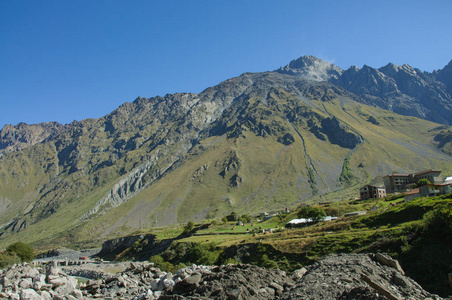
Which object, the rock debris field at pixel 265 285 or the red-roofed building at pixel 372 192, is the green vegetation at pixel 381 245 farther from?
the red-roofed building at pixel 372 192

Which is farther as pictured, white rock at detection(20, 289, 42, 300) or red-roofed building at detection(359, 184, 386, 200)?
red-roofed building at detection(359, 184, 386, 200)

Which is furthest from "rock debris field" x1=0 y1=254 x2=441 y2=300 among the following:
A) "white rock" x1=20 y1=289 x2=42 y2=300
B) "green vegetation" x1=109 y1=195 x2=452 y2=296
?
"green vegetation" x1=109 y1=195 x2=452 y2=296

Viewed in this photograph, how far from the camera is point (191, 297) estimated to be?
18.8 metres

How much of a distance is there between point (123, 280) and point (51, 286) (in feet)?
21.9

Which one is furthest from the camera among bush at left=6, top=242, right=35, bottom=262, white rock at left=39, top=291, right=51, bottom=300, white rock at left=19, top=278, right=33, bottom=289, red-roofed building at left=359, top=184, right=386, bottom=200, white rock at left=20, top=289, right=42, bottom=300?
red-roofed building at left=359, top=184, right=386, bottom=200

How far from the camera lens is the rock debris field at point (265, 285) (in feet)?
58.6

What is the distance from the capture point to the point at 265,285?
21.9m

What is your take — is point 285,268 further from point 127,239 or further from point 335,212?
point 127,239

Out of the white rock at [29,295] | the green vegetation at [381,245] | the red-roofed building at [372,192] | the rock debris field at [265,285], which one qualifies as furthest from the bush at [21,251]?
the red-roofed building at [372,192]

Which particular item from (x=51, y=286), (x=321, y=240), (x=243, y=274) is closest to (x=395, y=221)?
(x=321, y=240)

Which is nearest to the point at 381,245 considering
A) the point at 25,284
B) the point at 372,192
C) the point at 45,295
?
the point at 45,295

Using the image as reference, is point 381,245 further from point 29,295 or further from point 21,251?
point 21,251

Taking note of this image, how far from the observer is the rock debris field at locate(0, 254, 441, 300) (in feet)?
58.6

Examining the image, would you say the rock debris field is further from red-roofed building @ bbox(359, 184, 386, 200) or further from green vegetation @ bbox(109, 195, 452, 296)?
red-roofed building @ bbox(359, 184, 386, 200)
